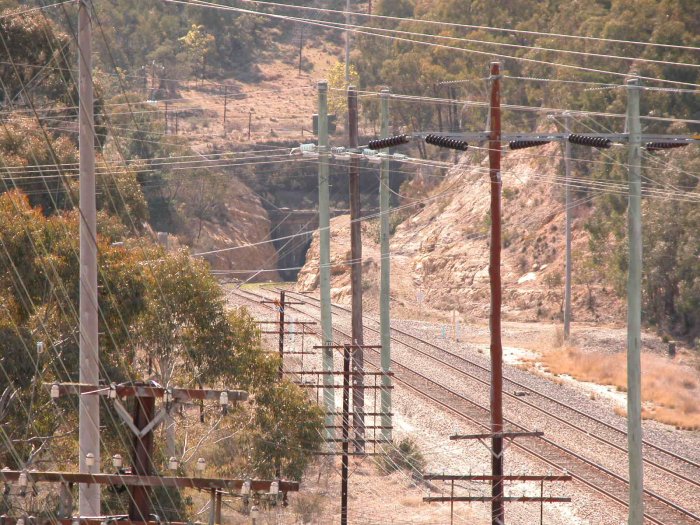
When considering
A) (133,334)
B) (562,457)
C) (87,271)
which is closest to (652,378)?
(562,457)

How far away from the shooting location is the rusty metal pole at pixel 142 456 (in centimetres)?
1207

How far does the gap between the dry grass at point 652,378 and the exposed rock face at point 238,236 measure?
3241 cm

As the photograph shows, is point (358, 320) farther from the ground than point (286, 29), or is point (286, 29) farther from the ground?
point (286, 29)

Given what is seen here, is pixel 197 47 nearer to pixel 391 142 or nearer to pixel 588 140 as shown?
pixel 391 142

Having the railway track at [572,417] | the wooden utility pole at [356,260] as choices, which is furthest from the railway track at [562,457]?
the wooden utility pole at [356,260]

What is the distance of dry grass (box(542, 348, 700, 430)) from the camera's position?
1272 inches

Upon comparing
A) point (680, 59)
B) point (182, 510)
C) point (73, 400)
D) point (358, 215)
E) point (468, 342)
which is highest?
point (680, 59)

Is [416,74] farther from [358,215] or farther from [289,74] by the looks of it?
[358,215]

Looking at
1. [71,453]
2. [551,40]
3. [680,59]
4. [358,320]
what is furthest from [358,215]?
[551,40]

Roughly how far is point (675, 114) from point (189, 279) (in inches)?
1398

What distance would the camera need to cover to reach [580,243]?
56031 millimetres

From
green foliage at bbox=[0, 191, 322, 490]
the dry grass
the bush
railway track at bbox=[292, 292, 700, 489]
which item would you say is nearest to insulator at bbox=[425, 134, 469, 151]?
green foliage at bbox=[0, 191, 322, 490]

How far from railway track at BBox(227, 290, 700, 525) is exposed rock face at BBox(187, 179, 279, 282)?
35.5 metres

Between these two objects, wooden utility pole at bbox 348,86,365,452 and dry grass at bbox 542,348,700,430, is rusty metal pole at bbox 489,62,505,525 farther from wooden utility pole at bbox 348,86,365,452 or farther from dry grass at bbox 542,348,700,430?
dry grass at bbox 542,348,700,430
